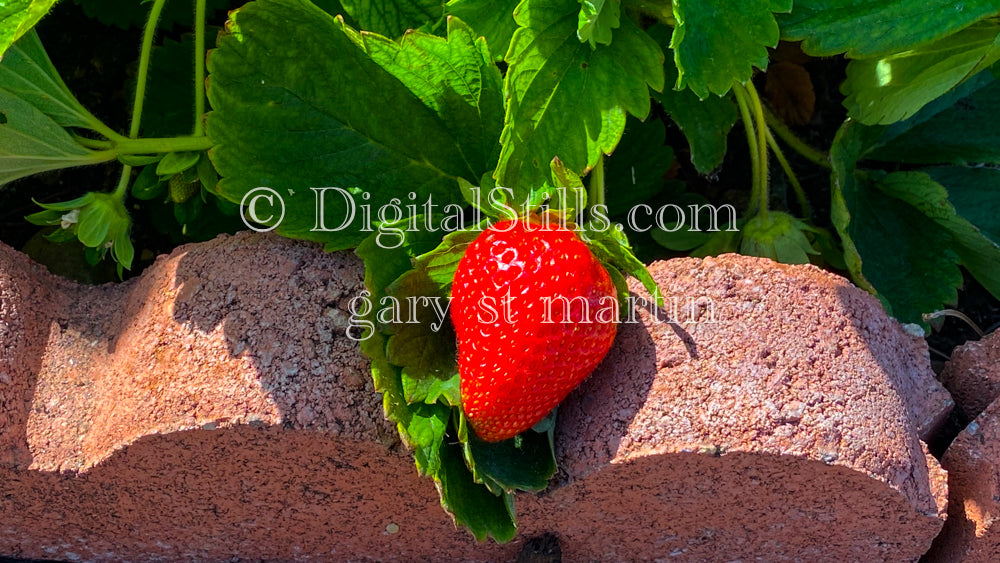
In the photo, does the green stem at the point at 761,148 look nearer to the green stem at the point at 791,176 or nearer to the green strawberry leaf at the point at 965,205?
the green stem at the point at 791,176

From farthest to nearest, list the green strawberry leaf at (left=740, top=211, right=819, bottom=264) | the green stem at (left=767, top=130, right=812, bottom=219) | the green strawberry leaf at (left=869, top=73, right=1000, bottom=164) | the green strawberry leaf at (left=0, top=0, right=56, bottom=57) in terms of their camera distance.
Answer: the green strawberry leaf at (left=869, top=73, right=1000, bottom=164)
the green stem at (left=767, top=130, right=812, bottom=219)
the green strawberry leaf at (left=740, top=211, right=819, bottom=264)
the green strawberry leaf at (left=0, top=0, right=56, bottom=57)

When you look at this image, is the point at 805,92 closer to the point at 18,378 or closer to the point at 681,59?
the point at 681,59

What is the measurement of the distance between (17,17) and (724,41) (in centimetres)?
84

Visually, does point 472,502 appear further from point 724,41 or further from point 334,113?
point 724,41

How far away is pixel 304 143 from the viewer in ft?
4.27

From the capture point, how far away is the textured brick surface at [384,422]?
A: 1253 mm

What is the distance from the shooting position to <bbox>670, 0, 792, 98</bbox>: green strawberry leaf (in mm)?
1259

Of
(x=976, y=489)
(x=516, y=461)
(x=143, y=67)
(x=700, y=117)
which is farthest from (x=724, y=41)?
(x=143, y=67)

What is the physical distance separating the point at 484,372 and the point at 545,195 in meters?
0.23

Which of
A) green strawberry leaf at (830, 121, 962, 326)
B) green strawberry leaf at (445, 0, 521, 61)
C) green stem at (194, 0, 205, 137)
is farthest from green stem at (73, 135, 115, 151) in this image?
green strawberry leaf at (830, 121, 962, 326)

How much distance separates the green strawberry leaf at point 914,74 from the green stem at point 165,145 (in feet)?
3.14

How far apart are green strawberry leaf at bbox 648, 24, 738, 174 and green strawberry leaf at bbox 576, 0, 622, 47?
0.99 ft

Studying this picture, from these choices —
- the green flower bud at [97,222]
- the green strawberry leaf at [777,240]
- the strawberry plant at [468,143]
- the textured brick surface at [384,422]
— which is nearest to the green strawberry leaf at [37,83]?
the strawberry plant at [468,143]

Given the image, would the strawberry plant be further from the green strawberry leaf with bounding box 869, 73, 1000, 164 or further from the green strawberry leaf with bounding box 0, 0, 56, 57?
the green strawberry leaf with bounding box 869, 73, 1000, 164
